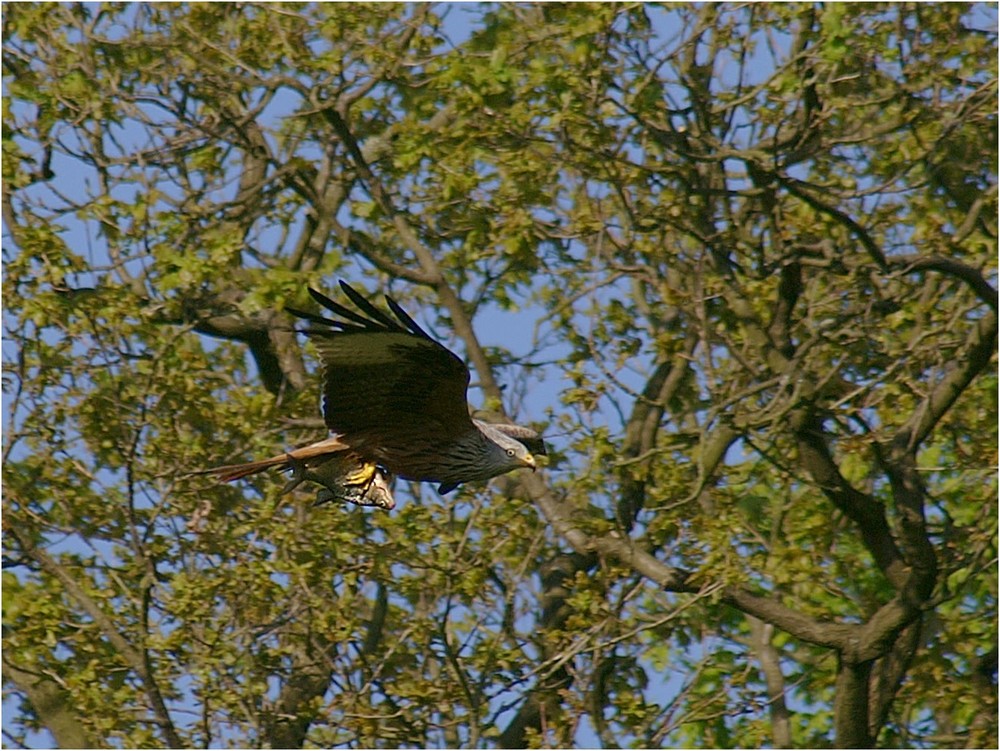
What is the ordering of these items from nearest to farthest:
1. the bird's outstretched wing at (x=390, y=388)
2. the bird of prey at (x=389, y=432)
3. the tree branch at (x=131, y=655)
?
the bird's outstretched wing at (x=390, y=388)
the bird of prey at (x=389, y=432)
the tree branch at (x=131, y=655)

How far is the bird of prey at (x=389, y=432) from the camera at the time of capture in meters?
8.34

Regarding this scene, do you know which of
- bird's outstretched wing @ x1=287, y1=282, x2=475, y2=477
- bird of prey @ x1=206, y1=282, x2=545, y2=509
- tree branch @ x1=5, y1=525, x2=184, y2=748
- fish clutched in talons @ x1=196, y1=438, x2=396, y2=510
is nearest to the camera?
bird's outstretched wing @ x1=287, y1=282, x2=475, y2=477

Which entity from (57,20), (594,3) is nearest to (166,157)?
(57,20)

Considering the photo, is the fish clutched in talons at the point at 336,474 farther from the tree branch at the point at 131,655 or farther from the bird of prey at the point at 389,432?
the tree branch at the point at 131,655

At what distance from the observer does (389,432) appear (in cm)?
868

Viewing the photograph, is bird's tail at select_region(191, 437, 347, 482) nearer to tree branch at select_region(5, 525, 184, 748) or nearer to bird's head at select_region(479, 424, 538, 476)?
bird's head at select_region(479, 424, 538, 476)

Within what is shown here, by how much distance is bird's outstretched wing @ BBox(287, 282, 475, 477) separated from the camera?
322 inches

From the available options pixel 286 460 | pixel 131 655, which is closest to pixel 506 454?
pixel 286 460

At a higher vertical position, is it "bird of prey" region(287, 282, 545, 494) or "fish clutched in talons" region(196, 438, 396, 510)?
"bird of prey" region(287, 282, 545, 494)

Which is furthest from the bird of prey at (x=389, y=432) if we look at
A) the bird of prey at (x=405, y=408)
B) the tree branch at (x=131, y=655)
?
the tree branch at (x=131, y=655)

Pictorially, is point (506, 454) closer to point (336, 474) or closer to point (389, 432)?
point (389, 432)

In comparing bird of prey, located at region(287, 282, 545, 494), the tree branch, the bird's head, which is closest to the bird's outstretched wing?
bird of prey, located at region(287, 282, 545, 494)

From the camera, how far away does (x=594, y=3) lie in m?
10.9

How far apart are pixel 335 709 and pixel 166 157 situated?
14.8ft
